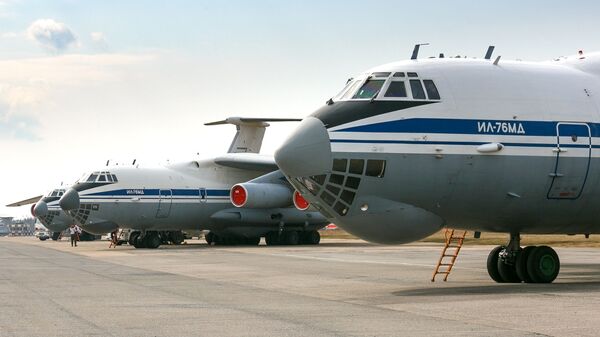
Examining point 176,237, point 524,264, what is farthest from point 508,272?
point 176,237

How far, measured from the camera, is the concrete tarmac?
34.8 feet

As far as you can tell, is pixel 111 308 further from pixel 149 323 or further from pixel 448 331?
pixel 448 331

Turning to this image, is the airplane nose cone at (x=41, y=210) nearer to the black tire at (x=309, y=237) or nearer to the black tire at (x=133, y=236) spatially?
the black tire at (x=133, y=236)

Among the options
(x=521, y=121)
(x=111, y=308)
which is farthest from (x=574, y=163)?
(x=111, y=308)

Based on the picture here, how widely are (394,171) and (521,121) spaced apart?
8.14ft

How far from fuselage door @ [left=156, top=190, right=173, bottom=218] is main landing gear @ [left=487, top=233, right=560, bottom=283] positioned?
2607cm

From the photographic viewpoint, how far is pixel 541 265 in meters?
16.7

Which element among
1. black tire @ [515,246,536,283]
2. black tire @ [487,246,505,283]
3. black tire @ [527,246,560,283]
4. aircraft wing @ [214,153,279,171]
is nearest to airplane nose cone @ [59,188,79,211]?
aircraft wing @ [214,153,279,171]

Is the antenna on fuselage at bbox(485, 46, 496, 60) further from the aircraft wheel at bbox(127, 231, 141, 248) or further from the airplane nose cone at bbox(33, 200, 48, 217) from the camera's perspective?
the airplane nose cone at bbox(33, 200, 48, 217)

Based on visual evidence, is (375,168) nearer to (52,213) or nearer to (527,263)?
(527,263)

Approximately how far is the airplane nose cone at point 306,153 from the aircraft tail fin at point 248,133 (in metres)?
31.8

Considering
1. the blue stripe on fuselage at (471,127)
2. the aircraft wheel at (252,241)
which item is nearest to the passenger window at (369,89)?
the blue stripe on fuselage at (471,127)

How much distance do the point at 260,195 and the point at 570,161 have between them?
1045 inches

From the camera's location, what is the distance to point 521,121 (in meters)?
15.6
